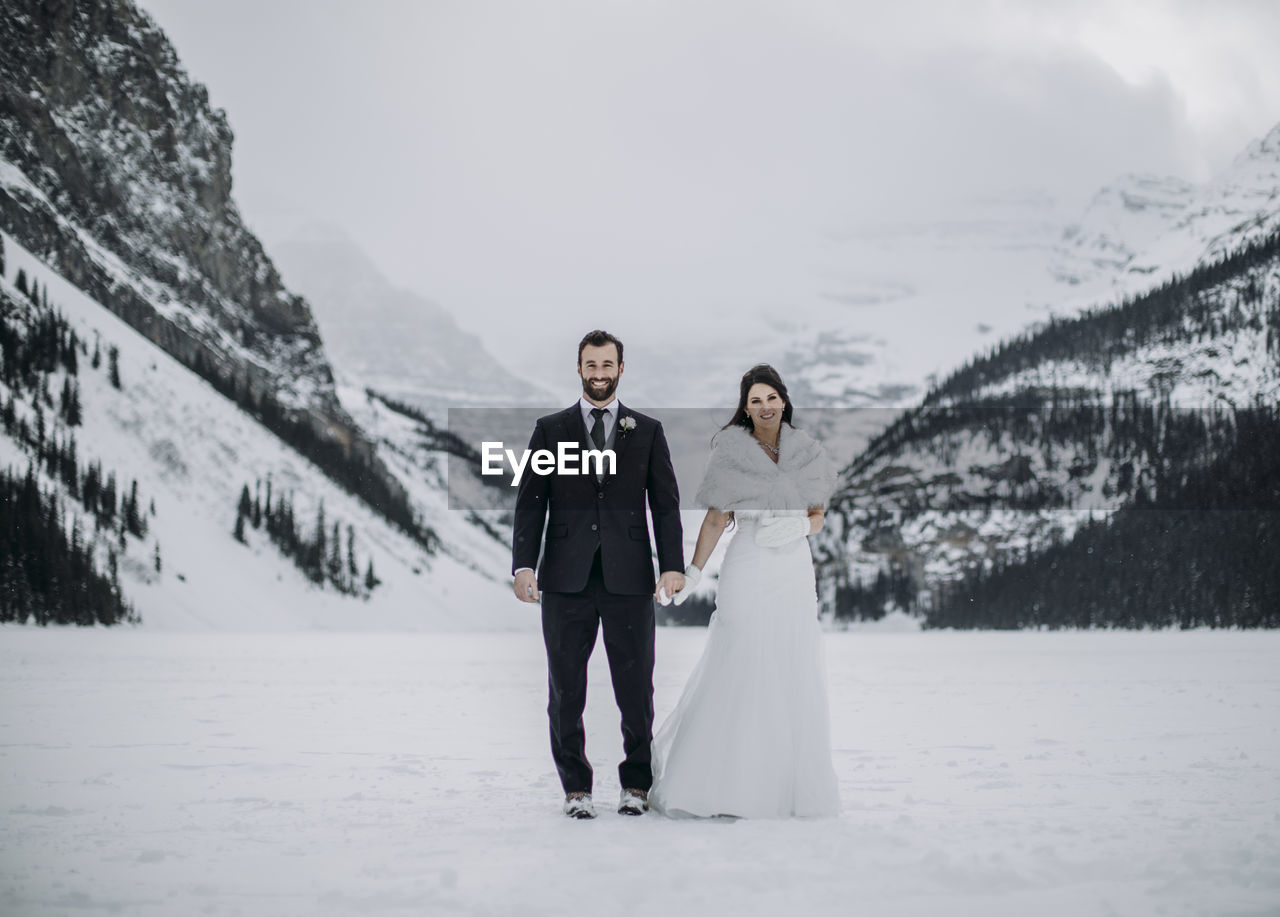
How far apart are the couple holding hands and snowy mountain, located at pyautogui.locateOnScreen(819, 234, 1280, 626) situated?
12330 centimetres

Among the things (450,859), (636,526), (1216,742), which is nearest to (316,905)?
(450,859)

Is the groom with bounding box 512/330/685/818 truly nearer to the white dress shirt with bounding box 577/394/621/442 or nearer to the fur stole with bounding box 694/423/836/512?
the white dress shirt with bounding box 577/394/621/442

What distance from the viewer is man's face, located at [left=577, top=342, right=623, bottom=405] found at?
799cm

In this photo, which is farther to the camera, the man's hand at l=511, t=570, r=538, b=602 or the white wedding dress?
the man's hand at l=511, t=570, r=538, b=602

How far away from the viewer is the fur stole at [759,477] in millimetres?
7922

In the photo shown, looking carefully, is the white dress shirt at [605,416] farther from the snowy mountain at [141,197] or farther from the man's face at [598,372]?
the snowy mountain at [141,197]

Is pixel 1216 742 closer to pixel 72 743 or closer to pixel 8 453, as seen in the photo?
pixel 72 743

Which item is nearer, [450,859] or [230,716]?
[450,859]

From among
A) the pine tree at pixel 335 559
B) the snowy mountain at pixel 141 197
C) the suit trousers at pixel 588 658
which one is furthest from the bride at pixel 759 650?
the snowy mountain at pixel 141 197

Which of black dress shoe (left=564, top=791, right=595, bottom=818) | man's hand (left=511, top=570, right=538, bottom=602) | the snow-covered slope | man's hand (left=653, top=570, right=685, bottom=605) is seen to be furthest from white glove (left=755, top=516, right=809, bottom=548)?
the snow-covered slope

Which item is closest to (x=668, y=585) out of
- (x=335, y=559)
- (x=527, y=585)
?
(x=527, y=585)

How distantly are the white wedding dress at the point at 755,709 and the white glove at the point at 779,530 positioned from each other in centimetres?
7

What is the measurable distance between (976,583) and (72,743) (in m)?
138

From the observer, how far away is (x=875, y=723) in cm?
1544
